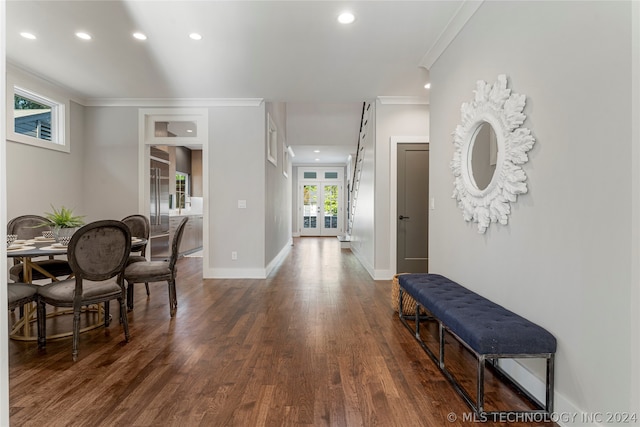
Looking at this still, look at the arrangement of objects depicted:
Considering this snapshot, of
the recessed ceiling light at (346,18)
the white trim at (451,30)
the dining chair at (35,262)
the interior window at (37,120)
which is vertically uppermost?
the recessed ceiling light at (346,18)

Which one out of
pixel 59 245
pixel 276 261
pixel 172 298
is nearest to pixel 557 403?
pixel 172 298

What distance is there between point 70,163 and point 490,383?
18.7 feet

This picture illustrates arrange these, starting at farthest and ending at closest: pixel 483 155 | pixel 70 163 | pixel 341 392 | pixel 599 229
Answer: pixel 70 163
pixel 483 155
pixel 341 392
pixel 599 229

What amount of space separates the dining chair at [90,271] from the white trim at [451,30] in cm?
317

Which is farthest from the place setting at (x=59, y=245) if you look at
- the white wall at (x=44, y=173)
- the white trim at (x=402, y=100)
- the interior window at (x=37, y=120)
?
the white trim at (x=402, y=100)

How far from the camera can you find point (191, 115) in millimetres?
4816

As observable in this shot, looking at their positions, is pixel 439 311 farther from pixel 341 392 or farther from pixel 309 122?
pixel 309 122

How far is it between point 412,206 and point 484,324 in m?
3.19

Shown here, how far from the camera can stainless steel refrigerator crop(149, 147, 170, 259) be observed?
557 centimetres

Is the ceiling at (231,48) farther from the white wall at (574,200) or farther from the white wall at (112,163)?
the white wall at (574,200)

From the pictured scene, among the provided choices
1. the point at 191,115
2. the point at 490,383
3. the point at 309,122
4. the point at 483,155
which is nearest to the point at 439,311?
the point at 490,383

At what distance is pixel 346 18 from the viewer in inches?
105

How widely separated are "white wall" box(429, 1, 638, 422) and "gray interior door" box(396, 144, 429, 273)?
2.52 metres

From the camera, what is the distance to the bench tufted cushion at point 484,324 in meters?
1.57
